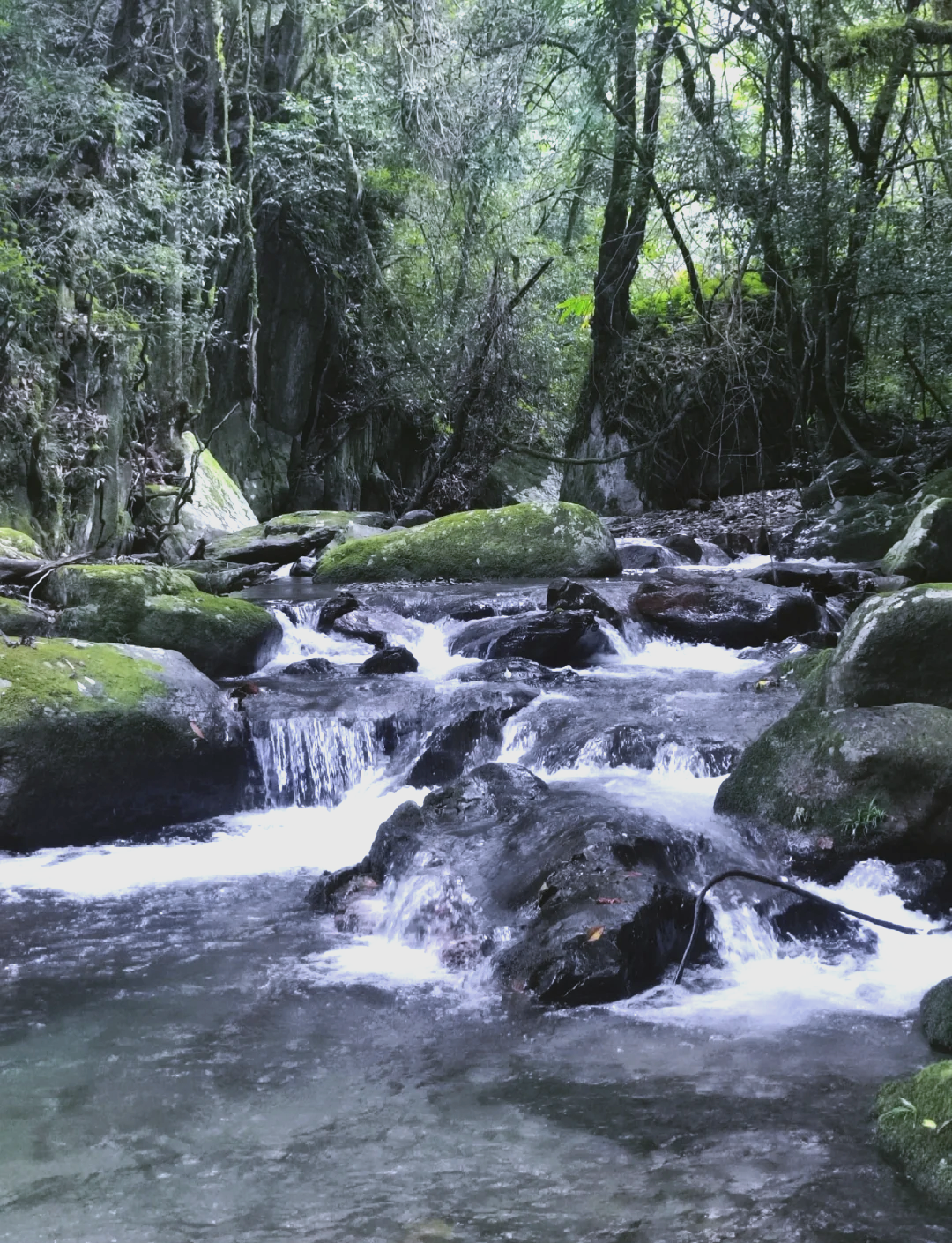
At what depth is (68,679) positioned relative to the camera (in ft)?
20.8

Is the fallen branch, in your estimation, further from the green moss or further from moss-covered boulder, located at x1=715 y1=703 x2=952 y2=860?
the green moss

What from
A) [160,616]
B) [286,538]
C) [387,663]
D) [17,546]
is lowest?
[387,663]

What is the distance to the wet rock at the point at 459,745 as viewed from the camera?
6.96 metres

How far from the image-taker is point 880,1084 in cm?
327

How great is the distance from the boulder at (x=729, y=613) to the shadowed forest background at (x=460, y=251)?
483 centimetres

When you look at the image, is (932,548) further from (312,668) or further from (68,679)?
(68,679)

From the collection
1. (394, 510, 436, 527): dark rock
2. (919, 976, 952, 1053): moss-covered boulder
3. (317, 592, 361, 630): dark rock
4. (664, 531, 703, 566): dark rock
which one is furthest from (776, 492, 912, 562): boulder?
(919, 976, 952, 1053): moss-covered boulder

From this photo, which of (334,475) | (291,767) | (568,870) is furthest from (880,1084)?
(334,475)

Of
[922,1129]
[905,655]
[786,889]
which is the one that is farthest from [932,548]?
[922,1129]

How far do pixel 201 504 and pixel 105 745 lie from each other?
9.82 m

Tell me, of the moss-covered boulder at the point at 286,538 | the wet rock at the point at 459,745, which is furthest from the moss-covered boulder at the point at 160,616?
the moss-covered boulder at the point at 286,538

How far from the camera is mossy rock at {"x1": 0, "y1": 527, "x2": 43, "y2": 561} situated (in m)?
10.0

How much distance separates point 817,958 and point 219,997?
2.34 metres

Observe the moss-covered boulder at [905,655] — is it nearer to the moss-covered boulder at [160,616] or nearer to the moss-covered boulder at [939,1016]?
the moss-covered boulder at [939,1016]
